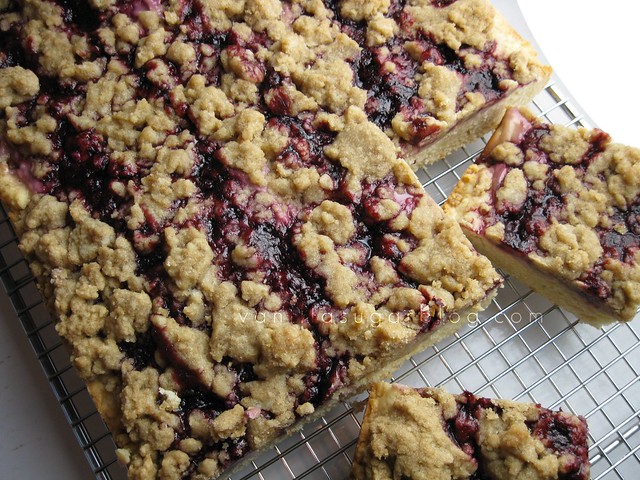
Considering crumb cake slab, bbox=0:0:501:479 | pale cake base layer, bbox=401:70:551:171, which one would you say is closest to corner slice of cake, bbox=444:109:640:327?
pale cake base layer, bbox=401:70:551:171

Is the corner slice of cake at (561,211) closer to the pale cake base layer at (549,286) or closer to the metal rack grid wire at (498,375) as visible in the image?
the pale cake base layer at (549,286)

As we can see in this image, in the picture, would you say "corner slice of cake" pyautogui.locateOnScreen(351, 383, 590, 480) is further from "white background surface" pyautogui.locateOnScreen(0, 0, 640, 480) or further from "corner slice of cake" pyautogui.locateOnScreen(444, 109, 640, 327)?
"white background surface" pyautogui.locateOnScreen(0, 0, 640, 480)

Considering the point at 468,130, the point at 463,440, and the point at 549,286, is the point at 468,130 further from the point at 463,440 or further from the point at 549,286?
the point at 463,440

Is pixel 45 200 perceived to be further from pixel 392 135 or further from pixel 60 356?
pixel 392 135

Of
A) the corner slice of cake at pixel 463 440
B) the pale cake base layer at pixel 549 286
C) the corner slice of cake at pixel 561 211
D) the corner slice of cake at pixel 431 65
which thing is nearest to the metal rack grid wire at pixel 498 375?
the pale cake base layer at pixel 549 286

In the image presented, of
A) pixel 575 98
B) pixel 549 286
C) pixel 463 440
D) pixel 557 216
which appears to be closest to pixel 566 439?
pixel 463 440

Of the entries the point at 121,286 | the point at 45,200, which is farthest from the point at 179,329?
the point at 45,200
